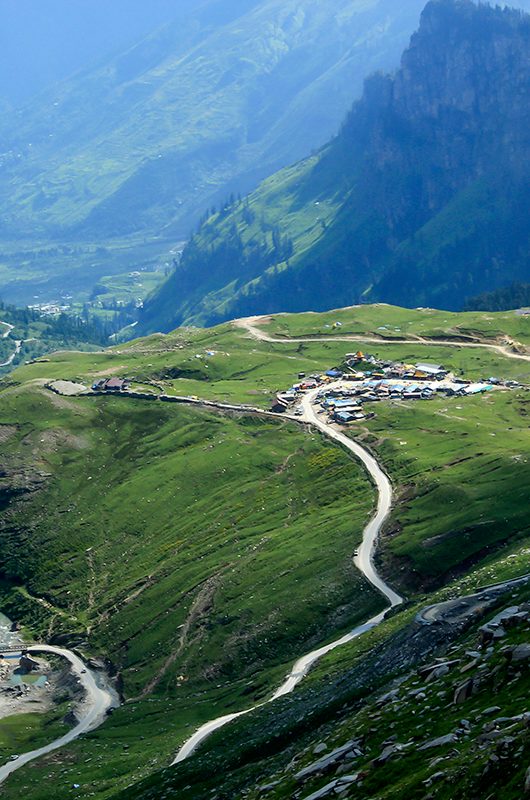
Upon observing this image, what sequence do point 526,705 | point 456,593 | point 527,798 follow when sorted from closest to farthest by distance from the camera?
point 527,798, point 526,705, point 456,593

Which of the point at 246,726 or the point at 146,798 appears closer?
the point at 146,798

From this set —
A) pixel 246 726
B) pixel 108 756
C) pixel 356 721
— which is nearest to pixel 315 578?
pixel 108 756

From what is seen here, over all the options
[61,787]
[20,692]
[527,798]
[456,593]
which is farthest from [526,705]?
[20,692]

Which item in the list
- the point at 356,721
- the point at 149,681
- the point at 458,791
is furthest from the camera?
the point at 149,681

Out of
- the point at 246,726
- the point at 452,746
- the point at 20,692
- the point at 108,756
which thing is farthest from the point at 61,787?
the point at 452,746

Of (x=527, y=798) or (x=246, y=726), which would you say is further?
(x=246, y=726)

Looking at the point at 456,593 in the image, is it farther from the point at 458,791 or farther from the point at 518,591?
the point at 458,791

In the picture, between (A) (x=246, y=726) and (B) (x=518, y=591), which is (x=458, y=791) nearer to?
(B) (x=518, y=591)

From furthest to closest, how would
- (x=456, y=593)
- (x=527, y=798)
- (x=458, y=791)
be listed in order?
(x=456, y=593), (x=458, y=791), (x=527, y=798)

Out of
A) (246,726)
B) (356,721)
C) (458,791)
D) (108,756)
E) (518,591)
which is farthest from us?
(108,756)
